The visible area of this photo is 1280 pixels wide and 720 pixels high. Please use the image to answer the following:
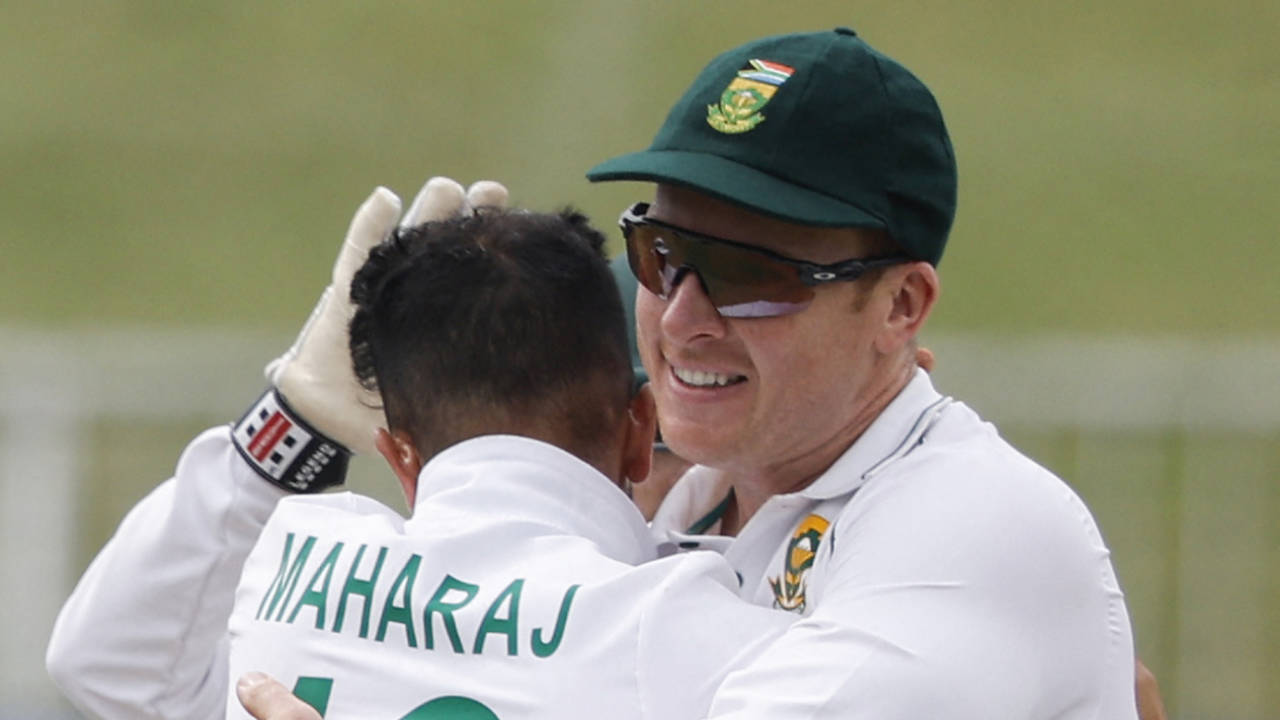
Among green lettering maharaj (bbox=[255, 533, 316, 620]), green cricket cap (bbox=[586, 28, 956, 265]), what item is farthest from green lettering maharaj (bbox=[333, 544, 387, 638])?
green cricket cap (bbox=[586, 28, 956, 265])

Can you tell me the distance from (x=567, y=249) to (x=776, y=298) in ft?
1.09

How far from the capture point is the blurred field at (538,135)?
1159cm

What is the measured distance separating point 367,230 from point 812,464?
804 millimetres

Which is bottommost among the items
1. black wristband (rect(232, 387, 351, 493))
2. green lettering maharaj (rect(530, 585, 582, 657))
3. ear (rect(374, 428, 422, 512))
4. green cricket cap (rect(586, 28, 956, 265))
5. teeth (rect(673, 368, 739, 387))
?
black wristband (rect(232, 387, 351, 493))

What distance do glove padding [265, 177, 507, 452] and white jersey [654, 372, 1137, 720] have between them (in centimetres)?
89

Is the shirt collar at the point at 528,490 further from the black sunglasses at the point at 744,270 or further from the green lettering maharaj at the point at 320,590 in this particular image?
the black sunglasses at the point at 744,270

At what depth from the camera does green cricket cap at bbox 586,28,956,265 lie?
7.01 ft

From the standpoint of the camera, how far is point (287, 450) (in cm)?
293

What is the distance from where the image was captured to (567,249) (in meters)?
2.42

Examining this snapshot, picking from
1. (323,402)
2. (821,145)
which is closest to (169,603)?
(323,402)

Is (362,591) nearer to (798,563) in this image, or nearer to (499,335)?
(499,335)

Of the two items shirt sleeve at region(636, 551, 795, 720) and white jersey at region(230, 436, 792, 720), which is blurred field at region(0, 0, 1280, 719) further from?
shirt sleeve at region(636, 551, 795, 720)

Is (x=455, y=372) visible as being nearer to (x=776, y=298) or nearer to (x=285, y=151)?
(x=776, y=298)

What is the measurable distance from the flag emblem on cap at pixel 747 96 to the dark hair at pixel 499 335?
305 mm
